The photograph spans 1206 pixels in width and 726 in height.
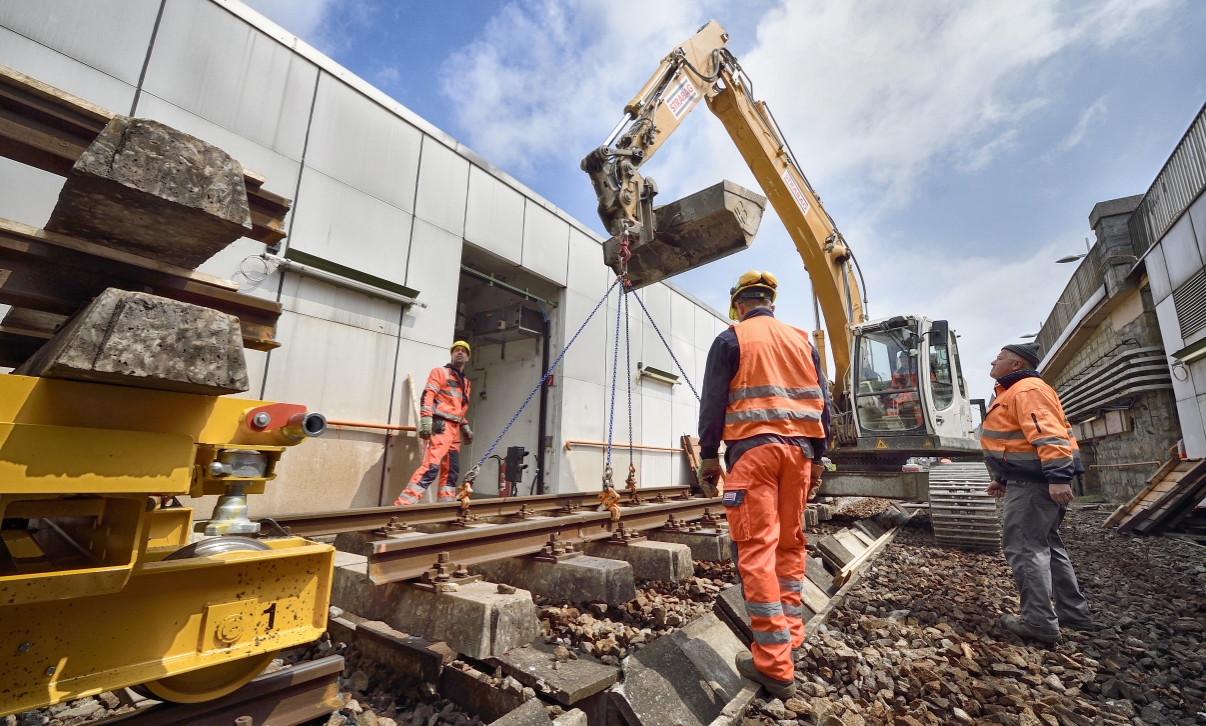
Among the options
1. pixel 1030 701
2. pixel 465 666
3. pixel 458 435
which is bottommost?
pixel 1030 701

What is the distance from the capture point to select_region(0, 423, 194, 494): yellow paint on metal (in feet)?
3.88

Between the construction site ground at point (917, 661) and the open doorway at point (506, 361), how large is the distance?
219 inches

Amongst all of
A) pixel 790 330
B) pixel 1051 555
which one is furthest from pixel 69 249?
pixel 1051 555

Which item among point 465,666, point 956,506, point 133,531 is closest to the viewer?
point 133,531

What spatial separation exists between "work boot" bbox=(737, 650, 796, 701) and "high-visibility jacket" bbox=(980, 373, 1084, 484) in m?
2.42

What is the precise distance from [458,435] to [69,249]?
5451 mm

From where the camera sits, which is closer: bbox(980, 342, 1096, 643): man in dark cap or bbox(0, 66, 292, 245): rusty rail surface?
bbox(0, 66, 292, 245): rusty rail surface

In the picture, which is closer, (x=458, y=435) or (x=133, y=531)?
(x=133, y=531)

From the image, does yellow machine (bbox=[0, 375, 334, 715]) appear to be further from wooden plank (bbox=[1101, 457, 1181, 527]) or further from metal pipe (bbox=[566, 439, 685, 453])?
wooden plank (bbox=[1101, 457, 1181, 527])

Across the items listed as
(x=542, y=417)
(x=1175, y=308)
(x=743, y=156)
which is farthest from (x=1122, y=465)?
(x=542, y=417)

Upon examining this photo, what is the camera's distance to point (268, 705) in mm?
1766

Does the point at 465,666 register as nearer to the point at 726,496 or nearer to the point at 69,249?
the point at 726,496

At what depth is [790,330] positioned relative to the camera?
9.33 ft

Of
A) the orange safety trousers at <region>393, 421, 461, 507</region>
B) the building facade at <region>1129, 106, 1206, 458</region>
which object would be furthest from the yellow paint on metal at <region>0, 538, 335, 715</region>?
the building facade at <region>1129, 106, 1206, 458</region>
